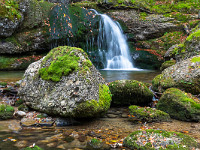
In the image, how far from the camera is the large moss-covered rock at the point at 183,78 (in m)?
5.70

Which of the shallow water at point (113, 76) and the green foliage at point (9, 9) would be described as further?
the green foliage at point (9, 9)

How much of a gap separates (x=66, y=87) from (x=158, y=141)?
223 cm

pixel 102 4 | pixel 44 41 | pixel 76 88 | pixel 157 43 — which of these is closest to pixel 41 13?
pixel 44 41

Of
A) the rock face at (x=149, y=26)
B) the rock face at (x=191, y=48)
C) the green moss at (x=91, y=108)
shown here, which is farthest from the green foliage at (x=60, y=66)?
the rock face at (x=149, y=26)

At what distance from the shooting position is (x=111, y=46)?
57.2ft

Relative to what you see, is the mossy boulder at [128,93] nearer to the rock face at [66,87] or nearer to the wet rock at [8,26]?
the rock face at [66,87]

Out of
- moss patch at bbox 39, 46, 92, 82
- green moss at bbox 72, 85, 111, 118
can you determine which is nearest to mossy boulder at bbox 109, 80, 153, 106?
green moss at bbox 72, 85, 111, 118

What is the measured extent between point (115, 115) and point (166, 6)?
19105mm

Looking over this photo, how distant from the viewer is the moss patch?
439 cm

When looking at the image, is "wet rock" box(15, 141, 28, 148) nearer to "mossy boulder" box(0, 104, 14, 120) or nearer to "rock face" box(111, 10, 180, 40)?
"mossy boulder" box(0, 104, 14, 120)

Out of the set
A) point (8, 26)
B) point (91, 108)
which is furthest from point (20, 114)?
point (8, 26)

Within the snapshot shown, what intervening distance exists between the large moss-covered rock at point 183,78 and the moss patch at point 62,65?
309cm

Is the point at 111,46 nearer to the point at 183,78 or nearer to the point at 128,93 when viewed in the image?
the point at 183,78

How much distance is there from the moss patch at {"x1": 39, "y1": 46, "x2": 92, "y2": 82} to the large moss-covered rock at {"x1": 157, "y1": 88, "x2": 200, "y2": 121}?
87.9 inches
